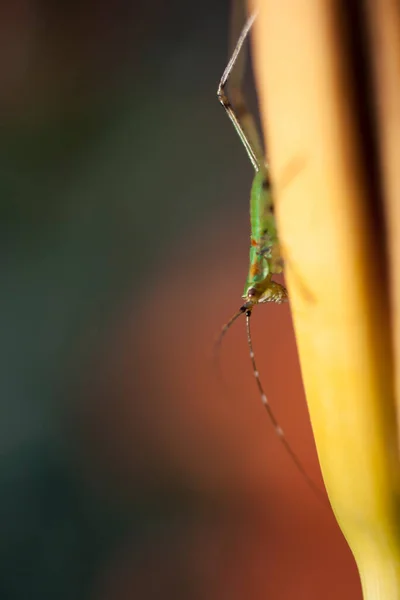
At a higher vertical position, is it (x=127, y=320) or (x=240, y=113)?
(x=240, y=113)

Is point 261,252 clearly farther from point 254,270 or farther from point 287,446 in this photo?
point 287,446

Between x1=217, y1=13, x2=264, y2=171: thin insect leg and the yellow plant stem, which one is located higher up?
x1=217, y1=13, x2=264, y2=171: thin insect leg

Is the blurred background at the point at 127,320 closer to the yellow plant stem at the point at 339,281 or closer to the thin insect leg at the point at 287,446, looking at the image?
the thin insect leg at the point at 287,446

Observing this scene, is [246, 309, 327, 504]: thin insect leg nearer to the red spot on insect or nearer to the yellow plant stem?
the red spot on insect

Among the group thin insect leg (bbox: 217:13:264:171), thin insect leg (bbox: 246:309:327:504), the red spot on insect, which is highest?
thin insect leg (bbox: 217:13:264:171)

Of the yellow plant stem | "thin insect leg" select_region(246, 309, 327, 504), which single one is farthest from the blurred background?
the yellow plant stem

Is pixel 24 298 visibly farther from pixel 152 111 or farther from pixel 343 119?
pixel 343 119

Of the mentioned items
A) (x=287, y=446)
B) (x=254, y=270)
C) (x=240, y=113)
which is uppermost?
(x=240, y=113)

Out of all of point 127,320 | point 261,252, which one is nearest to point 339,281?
point 261,252
